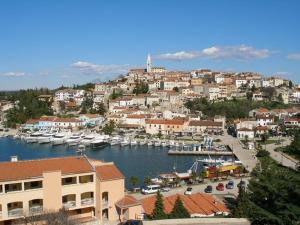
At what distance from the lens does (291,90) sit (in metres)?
68.4

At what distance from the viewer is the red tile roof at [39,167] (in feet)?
33.9

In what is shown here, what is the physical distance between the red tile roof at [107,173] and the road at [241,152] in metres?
16.7

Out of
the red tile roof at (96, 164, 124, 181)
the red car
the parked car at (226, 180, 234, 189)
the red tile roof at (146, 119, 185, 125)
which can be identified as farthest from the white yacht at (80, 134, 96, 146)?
the red tile roof at (96, 164, 124, 181)

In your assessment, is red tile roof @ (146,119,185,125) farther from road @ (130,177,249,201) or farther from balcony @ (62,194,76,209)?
balcony @ (62,194,76,209)

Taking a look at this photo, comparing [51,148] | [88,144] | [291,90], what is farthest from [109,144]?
[291,90]

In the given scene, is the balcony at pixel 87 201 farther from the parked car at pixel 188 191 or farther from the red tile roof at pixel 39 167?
the parked car at pixel 188 191

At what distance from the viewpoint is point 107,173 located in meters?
11.5

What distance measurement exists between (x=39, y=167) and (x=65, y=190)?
898 mm

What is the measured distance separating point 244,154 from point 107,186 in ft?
78.1

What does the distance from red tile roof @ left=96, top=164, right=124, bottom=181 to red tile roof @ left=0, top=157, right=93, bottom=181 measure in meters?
0.31

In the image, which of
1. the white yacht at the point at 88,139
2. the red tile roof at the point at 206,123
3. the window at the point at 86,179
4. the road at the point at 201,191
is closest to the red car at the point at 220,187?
the road at the point at 201,191

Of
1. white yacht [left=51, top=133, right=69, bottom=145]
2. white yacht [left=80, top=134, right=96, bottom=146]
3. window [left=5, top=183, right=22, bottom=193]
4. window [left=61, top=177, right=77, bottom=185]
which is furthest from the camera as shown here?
white yacht [left=51, top=133, right=69, bottom=145]

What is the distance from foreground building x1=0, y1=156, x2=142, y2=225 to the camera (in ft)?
33.7

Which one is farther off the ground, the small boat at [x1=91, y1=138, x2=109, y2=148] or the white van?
the white van
